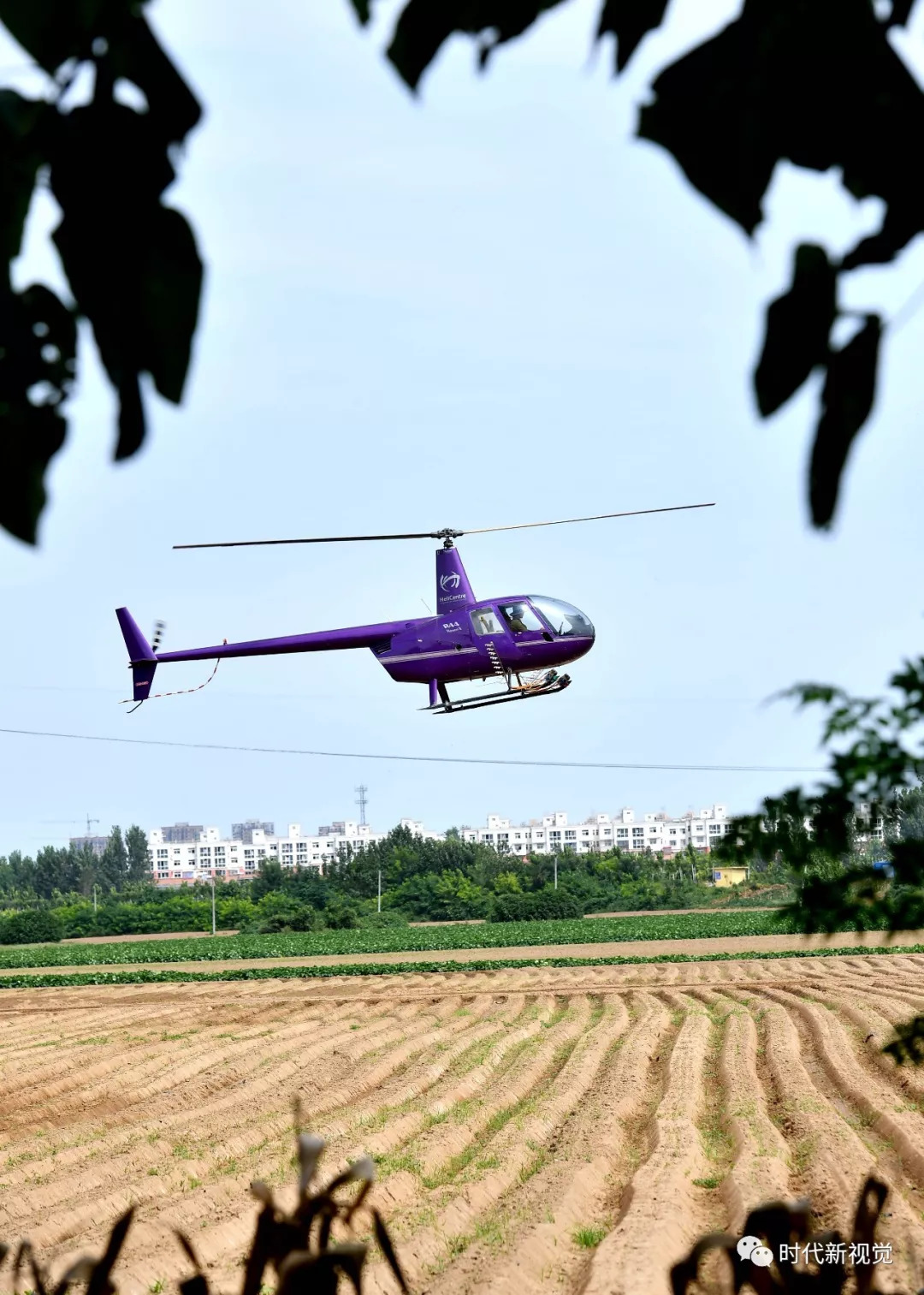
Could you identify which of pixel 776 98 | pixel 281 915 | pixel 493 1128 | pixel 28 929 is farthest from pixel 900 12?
pixel 28 929

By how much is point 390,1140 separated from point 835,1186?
426 centimetres

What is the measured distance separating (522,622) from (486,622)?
1.78 feet

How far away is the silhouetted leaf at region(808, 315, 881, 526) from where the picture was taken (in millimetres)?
1271

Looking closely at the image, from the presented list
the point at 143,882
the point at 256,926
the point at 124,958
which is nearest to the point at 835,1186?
the point at 124,958

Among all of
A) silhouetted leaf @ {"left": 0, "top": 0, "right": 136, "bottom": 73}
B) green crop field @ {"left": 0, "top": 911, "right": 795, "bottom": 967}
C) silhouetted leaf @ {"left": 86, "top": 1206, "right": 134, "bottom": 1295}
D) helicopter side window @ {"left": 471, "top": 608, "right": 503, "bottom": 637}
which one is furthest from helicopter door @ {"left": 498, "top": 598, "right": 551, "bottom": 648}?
green crop field @ {"left": 0, "top": 911, "right": 795, "bottom": 967}

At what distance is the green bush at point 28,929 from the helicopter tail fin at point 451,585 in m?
72.8

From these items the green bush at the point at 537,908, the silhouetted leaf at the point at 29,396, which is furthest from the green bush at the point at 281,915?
the silhouetted leaf at the point at 29,396

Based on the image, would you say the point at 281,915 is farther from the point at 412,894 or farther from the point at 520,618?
the point at 520,618

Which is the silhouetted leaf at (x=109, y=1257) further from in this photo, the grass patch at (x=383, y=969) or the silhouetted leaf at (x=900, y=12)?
the grass patch at (x=383, y=969)

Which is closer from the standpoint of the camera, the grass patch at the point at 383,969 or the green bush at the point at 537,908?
the grass patch at the point at 383,969

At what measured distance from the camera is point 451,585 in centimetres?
2172

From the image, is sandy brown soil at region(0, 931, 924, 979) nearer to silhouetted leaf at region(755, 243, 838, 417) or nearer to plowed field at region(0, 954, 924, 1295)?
plowed field at region(0, 954, 924, 1295)

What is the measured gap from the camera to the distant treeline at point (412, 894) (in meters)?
86.9

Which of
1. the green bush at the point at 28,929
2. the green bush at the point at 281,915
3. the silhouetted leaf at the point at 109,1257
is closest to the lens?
the silhouetted leaf at the point at 109,1257
